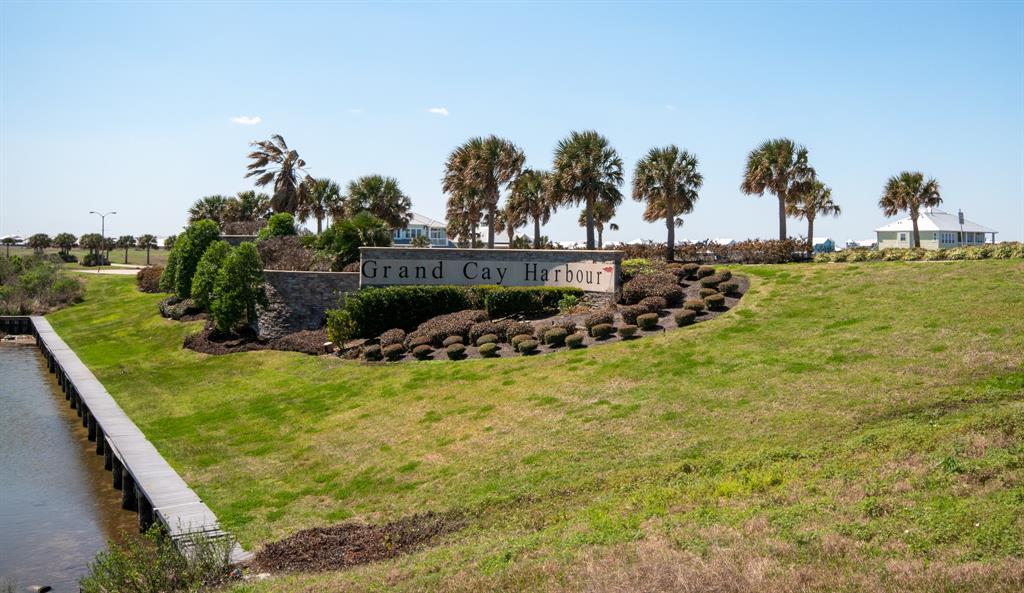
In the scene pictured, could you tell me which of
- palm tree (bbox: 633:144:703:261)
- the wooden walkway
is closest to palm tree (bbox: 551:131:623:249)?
palm tree (bbox: 633:144:703:261)

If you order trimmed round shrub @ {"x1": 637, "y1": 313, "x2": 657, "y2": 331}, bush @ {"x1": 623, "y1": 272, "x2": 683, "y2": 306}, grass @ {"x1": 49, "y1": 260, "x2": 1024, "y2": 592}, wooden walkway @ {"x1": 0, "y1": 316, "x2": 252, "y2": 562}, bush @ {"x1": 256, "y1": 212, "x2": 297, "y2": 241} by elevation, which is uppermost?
bush @ {"x1": 256, "y1": 212, "x2": 297, "y2": 241}

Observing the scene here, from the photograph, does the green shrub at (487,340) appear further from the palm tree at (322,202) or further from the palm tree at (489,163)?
the palm tree at (322,202)

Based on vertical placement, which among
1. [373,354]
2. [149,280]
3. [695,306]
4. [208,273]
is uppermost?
[208,273]

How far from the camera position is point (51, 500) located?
2239cm

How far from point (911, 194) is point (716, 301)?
3437cm

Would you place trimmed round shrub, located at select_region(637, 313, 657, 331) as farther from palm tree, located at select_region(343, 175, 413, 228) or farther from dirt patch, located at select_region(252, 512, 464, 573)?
palm tree, located at select_region(343, 175, 413, 228)

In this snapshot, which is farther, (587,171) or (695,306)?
(587,171)

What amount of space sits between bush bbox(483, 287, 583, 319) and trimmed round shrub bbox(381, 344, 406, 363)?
4170 mm

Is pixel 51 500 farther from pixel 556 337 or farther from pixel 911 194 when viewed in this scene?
pixel 911 194

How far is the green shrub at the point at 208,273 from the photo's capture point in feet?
138

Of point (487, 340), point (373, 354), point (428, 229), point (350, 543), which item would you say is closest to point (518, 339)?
point (487, 340)

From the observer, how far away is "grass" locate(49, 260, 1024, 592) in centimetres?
1053

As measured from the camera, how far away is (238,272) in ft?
129

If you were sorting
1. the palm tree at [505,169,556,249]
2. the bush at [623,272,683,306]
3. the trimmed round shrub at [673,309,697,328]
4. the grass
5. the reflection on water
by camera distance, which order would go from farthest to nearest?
the palm tree at [505,169,556,249]
the bush at [623,272,683,306]
the trimmed round shrub at [673,309,697,328]
the reflection on water
the grass
